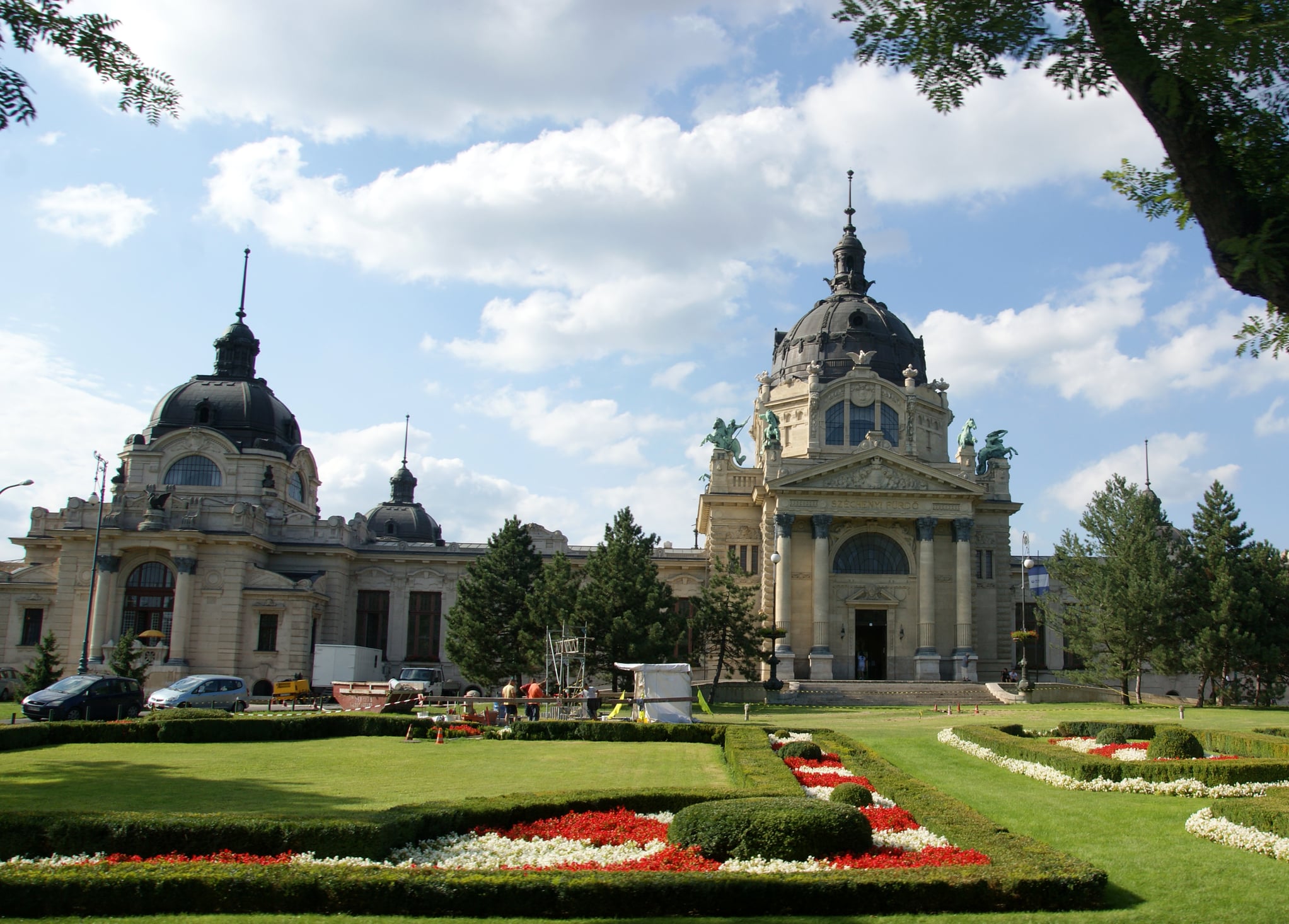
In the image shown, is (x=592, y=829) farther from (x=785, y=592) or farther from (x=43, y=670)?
(x=785, y=592)

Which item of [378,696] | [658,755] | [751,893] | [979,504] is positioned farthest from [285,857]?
[979,504]

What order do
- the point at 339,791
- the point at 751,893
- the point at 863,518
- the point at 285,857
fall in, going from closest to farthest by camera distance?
the point at 751,893, the point at 285,857, the point at 339,791, the point at 863,518

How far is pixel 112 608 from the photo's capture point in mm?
57969

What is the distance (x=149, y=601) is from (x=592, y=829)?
169 ft

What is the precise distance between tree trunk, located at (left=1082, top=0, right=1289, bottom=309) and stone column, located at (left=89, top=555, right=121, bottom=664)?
195ft

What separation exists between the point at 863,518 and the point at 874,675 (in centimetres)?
953

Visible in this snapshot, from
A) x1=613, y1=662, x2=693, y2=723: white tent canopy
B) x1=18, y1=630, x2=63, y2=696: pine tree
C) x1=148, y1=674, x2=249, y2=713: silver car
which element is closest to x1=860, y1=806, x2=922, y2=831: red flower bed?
x1=613, y1=662, x2=693, y2=723: white tent canopy

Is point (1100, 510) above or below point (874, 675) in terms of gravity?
above

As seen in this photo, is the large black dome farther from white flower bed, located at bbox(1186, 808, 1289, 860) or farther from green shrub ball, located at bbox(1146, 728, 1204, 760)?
Answer: white flower bed, located at bbox(1186, 808, 1289, 860)

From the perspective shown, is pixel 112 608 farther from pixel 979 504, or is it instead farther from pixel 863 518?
pixel 979 504

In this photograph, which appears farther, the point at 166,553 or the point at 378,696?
the point at 166,553

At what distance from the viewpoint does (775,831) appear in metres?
12.7

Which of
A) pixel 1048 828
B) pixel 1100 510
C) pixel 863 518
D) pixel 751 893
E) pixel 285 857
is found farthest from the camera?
pixel 863 518

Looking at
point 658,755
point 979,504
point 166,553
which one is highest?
point 979,504
